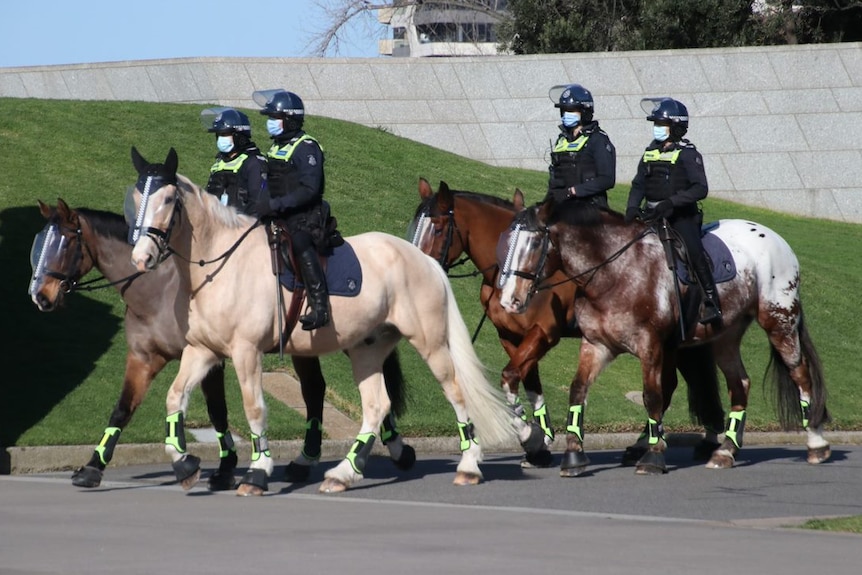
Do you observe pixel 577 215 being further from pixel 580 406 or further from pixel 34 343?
pixel 34 343

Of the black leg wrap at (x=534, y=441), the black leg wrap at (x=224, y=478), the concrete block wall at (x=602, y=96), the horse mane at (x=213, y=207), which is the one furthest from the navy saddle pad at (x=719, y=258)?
the concrete block wall at (x=602, y=96)

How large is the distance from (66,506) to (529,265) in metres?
4.64

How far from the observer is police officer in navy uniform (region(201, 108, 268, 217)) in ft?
44.3

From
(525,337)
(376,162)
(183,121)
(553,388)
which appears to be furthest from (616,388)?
(183,121)

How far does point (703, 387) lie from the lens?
51.9 feet

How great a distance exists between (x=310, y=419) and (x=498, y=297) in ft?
7.23

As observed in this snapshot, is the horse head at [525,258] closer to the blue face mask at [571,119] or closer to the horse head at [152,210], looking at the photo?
the blue face mask at [571,119]

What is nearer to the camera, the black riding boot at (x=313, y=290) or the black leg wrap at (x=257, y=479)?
the black leg wrap at (x=257, y=479)

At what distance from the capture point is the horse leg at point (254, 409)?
12188mm

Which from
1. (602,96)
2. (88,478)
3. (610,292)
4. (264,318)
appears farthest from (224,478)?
(602,96)

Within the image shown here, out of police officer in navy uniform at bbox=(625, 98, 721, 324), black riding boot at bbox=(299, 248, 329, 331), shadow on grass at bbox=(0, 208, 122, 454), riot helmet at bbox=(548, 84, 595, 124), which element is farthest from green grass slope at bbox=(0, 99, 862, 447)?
riot helmet at bbox=(548, 84, 595, 124)

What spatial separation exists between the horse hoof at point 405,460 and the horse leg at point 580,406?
1.37 meters

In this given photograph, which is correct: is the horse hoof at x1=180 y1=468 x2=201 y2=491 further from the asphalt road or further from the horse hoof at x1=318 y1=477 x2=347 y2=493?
the horse hoof at x1=318 y1=477 x2=347 y2=493

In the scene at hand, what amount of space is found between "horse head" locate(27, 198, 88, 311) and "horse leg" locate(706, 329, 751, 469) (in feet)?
20.6
